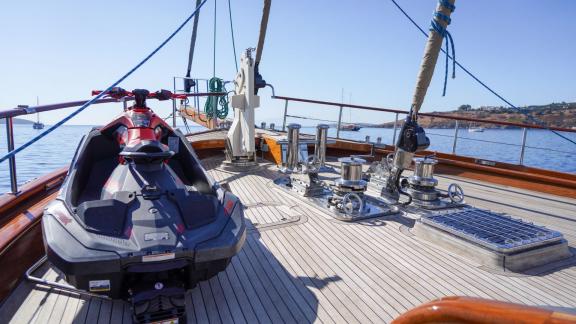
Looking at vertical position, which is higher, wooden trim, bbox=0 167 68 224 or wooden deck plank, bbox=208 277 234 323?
wooden trim, bbox=0 167 68 224

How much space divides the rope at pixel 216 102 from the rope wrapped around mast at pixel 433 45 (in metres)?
5.08

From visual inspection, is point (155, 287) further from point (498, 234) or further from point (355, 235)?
point (498, 234)

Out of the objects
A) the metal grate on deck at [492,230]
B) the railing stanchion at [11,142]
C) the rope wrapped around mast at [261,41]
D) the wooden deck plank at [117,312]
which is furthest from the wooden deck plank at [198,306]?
the rope wrapped around mast at [261,41]

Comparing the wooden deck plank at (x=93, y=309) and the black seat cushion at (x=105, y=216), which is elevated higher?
the black seat cushion at (x=105, y=216)

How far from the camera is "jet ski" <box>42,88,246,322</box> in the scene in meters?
1.72

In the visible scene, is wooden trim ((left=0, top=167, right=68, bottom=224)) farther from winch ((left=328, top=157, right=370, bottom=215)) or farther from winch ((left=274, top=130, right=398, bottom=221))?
winch ((left=328, top=157, right=370, bottom=215))

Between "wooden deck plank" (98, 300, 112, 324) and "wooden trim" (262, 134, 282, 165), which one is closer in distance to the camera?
"wooden deck plank" (98, 300, 112, 324)

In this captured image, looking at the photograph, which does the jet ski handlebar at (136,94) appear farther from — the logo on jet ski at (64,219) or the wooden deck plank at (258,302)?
the wooden deck plank at (258,302)

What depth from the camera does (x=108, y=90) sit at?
9.57ft

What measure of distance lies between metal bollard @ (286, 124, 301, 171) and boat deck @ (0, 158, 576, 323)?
159cm

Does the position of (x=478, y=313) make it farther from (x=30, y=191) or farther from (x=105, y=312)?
(x=30, y=191)

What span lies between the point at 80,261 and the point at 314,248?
174cm

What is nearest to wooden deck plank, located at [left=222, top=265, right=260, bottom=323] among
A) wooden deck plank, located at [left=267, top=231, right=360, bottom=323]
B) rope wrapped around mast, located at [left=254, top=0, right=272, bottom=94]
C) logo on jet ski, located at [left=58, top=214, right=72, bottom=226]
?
wooden deck plank, located at [left=267, top=231, right=360, bottom=323]

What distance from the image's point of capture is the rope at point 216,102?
797cm
